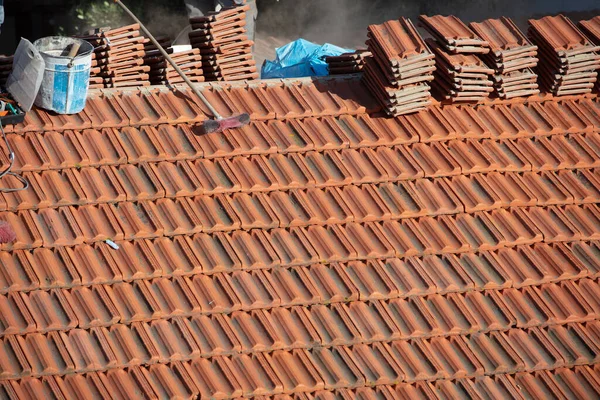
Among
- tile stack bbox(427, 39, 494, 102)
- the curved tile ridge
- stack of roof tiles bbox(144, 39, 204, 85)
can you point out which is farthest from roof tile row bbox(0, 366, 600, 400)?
stack of roof tiles bbox(144, 39, 204, 85)

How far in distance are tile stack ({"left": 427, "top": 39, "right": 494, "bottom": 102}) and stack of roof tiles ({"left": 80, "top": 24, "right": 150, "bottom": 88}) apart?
3386 mm

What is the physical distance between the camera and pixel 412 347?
27.8 ft

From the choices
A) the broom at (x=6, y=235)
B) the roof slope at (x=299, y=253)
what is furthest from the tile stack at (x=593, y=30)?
the broom at (x=6, y=235)

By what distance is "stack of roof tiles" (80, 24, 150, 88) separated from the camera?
10930 mm

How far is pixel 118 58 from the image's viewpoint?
440 inches

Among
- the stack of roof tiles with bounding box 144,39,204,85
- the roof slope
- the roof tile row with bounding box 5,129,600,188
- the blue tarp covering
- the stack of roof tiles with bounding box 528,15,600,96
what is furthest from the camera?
the blue tarp covering

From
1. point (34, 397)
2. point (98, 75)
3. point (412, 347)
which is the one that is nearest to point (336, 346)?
point (412, 347)

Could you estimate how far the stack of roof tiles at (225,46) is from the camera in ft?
39.0

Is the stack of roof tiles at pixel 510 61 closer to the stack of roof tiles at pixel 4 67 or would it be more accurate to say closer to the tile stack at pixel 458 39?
A: the tile stack at pixel 458 39

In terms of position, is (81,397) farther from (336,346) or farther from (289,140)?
(289,140)

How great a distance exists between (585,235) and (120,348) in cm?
462

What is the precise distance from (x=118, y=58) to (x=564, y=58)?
500cm

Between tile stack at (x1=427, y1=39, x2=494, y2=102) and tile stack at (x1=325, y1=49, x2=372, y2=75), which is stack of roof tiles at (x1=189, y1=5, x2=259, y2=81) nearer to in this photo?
tile stack at (x1=325, y1=49, x2=372, y2=75)

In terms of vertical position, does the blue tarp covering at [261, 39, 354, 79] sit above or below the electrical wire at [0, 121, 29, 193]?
below
